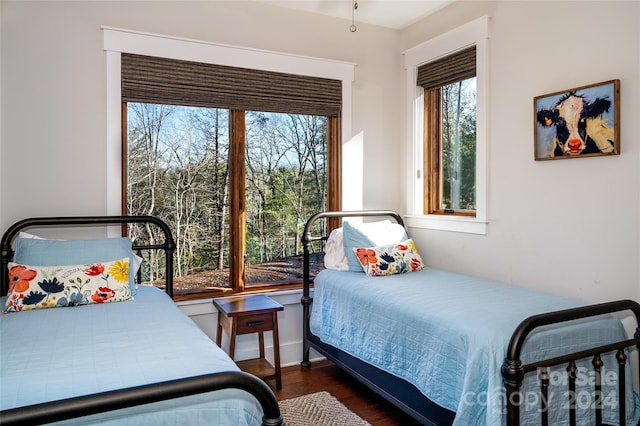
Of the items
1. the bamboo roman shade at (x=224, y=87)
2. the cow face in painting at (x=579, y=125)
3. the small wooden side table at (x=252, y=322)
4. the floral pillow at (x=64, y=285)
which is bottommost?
the small wooden side table at (x=252, y=322)

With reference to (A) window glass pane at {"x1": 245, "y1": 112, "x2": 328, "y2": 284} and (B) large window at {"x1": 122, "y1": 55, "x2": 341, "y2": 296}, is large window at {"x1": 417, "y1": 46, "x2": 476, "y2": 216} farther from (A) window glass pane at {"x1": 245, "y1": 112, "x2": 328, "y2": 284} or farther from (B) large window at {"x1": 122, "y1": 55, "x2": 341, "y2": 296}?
(A) window glass pane at {"x1": 245, "y1": 112, "x2": 328, "y2": 284}

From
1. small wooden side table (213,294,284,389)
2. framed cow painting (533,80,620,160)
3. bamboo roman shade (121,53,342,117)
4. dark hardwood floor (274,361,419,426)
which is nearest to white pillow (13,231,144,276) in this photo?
small wooden side table (213,294,284,389)

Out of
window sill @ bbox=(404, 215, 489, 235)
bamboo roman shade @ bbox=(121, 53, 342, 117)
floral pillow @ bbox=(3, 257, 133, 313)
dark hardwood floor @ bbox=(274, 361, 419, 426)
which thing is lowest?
dark hardwood floor @ bbox=(274, 361, 419, 426)

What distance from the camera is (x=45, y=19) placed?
9.00 ft

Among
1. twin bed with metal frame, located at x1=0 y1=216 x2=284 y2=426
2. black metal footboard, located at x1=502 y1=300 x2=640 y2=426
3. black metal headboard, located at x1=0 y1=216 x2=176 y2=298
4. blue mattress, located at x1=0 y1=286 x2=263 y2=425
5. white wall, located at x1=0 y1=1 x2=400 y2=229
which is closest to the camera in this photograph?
twin bed with metal frame, located at x1=0 y1=216 x2=284 y2=426

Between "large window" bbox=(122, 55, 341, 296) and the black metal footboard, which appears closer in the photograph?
the black metal footboard

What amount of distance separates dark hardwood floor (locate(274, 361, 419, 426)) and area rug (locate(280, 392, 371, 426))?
2.5 inches

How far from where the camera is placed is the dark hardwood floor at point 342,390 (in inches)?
104

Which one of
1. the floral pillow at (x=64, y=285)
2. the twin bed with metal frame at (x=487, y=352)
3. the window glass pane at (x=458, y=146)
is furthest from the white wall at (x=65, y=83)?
the twin bed with metal frame at (x=487, y=352)

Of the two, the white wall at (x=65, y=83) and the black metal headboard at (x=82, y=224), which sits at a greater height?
the white wall at (x=65, y=83)

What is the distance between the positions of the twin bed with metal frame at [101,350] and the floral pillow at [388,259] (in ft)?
4.05

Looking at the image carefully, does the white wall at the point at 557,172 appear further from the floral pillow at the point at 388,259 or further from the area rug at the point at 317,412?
the area rug at the point at 317,412

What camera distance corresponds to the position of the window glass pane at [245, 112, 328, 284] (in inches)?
135

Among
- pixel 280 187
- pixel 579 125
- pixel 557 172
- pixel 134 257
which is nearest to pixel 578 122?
pixel 579 125
